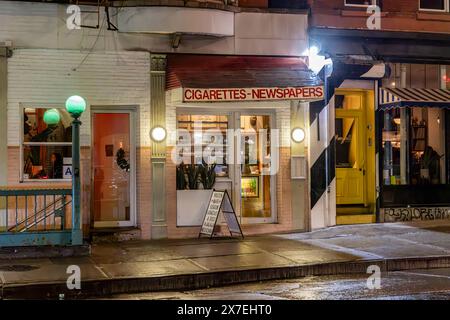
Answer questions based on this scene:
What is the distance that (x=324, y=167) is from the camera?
568 inches

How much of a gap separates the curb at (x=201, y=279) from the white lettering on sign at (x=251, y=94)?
3.55 meters

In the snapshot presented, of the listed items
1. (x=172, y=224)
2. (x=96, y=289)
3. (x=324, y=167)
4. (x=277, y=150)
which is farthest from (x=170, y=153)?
(x=96, y=289)

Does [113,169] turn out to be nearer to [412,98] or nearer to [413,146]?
[412,98]

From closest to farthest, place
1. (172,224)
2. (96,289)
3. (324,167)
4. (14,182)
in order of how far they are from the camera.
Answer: (96,289) < (14,182) < (172,224) < (324,167)

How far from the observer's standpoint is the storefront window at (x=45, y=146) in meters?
12.7

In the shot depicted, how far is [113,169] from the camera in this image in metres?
13.3

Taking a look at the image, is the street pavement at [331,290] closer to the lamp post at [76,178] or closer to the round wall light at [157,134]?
the lamp post at [76,178]

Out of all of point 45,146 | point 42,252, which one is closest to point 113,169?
point 45,146

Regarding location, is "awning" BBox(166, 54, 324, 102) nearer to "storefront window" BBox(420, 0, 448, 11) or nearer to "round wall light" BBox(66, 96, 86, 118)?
"round wall light" BBox(66, 96, 86, 118)

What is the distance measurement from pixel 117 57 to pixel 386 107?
19.7 ft

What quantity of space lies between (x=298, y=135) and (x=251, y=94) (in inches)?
78.2

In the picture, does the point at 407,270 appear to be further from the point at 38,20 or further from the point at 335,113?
the point at 38,20

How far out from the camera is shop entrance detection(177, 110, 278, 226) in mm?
13633

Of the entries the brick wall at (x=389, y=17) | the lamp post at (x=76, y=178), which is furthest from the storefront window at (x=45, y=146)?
the brick wall at (x=389, y=17)
